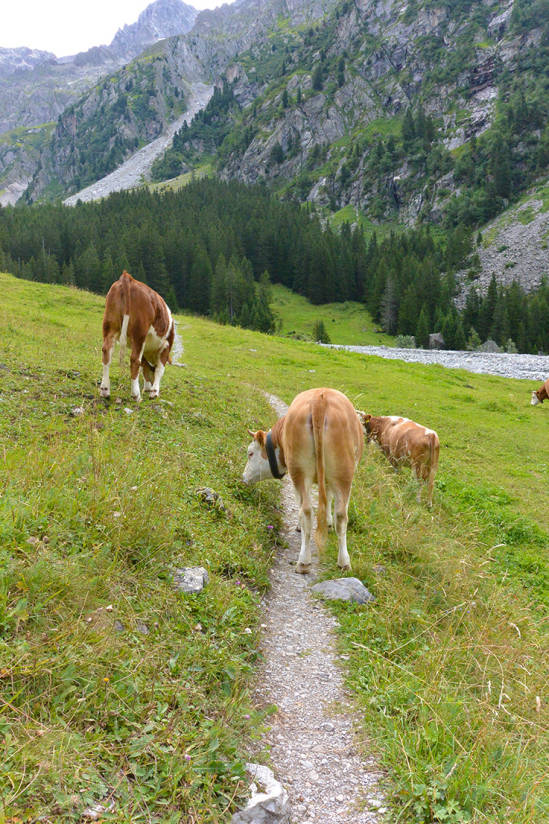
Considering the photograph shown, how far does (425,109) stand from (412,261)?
10565cm

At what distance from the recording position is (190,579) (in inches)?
185

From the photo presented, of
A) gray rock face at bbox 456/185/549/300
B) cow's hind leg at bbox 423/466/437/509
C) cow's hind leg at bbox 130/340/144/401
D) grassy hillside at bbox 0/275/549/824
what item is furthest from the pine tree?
cow's hind leg at bbox 130/340/144/401

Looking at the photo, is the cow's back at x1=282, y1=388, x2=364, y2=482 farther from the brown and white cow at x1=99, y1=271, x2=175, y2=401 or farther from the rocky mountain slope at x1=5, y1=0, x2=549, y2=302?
the rocky mountain slope at x1=5, y1=0, x2=549, y2=302

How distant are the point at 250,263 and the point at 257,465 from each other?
304ft

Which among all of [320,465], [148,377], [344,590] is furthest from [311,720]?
[148,377]

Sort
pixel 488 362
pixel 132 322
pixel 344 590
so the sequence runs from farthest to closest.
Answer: pixel 488 362 < pixel 132 322 < pixel 344 590

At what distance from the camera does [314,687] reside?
4.28 m

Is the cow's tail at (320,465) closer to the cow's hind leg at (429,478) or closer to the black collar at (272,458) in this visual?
the black collar at (272,458)

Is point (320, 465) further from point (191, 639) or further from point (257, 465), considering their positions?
point (191, 639)

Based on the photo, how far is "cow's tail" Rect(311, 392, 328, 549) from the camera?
627cm

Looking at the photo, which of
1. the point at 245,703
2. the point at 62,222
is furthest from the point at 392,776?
the point at 62,222

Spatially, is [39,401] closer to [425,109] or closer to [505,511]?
[505,511]

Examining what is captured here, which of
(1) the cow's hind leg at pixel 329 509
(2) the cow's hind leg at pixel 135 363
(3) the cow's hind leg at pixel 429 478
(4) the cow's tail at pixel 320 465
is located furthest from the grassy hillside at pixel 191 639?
(3) the cow's hind leg at pixel 429 478

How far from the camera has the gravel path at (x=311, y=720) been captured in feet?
10.1
